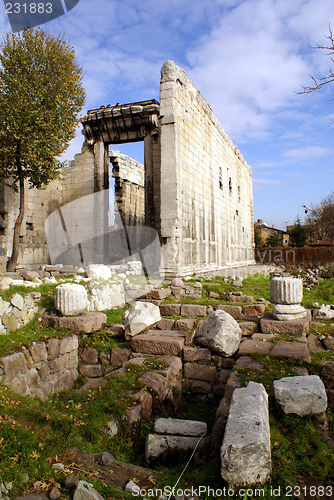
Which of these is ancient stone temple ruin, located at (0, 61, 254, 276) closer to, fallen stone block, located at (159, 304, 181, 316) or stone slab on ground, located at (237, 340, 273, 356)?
fallen stone block, located at (159, 304, 181, 316)

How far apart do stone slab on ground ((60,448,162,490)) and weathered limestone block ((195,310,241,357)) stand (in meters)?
2.48

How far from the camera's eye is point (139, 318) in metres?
6.07

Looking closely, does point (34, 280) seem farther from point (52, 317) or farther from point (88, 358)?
point (88, 358)

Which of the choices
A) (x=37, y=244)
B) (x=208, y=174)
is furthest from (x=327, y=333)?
(x=37, y=244)

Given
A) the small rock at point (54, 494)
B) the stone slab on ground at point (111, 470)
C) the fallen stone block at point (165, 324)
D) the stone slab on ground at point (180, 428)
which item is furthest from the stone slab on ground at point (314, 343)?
the small rock at point (54, 494)

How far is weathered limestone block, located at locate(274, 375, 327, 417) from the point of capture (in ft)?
10.5

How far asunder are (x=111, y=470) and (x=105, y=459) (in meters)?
0.13

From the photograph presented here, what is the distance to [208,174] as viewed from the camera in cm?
1402

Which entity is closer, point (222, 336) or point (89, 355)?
point (222, 336)

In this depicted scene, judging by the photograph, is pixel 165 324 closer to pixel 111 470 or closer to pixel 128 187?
pixel 111 470

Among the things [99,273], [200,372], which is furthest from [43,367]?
[99,273]

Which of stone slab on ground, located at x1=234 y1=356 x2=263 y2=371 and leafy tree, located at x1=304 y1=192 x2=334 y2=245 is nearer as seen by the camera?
stone slab on ground, located at x1=234 y1=356 x2=263 y2=371

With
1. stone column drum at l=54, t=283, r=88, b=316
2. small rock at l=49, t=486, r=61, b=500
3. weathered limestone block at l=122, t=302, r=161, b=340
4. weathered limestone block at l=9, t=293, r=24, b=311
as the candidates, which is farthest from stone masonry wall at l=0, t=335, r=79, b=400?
small rock at l=49, t=486, r=61, b=500

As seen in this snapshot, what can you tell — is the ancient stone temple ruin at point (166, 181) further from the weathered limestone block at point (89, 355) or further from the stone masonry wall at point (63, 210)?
the weathered limestone block at point (89, 355)
